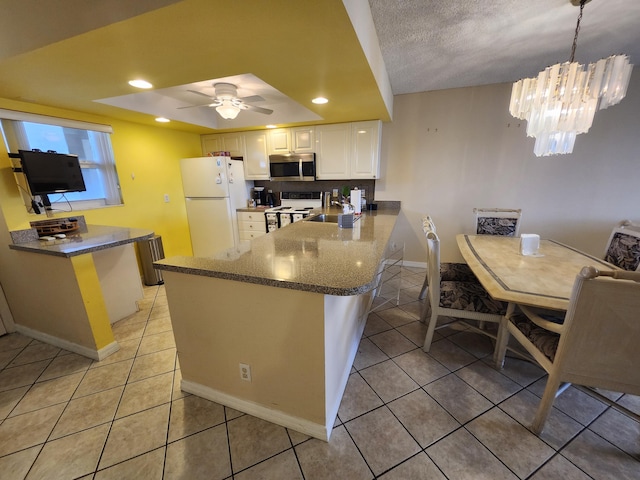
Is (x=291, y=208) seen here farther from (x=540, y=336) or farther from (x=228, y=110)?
(x=540, y=336)

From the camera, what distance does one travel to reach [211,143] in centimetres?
411

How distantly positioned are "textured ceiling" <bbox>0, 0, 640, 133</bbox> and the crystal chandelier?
38 centimetres

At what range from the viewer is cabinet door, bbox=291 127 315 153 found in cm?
355

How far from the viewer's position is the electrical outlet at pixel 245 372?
55.6 inches

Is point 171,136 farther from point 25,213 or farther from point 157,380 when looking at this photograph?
point 157,380

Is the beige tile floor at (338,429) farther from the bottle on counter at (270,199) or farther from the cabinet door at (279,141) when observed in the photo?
the cabinet door at (279,141)

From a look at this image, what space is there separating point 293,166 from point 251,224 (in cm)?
111

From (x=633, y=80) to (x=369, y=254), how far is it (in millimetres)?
3636

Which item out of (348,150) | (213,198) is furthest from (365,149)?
(213,198)

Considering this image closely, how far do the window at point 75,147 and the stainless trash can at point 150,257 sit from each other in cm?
60

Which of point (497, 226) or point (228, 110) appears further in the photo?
point (497, 226)

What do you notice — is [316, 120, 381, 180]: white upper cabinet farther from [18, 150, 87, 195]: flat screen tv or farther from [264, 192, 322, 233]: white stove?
[18, 150, 87, 195]: flat screen tv

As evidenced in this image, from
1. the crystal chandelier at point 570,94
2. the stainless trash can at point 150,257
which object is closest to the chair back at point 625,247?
the crystal chandelier at point 570,94

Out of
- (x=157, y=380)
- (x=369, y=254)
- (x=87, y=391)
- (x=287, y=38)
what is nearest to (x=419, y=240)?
(x=369, y=254)
